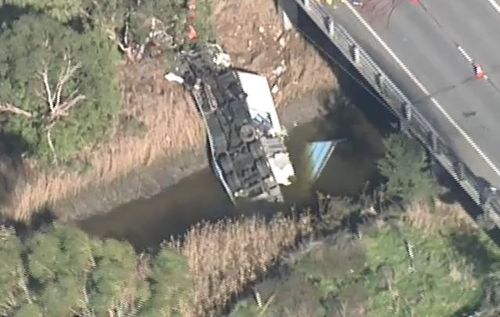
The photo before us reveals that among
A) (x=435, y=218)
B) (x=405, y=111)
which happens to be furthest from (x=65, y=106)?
(x=435, y=218)

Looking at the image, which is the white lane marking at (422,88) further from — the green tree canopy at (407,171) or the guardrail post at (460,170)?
the green tree canopy at (407,171)

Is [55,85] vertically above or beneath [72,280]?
above

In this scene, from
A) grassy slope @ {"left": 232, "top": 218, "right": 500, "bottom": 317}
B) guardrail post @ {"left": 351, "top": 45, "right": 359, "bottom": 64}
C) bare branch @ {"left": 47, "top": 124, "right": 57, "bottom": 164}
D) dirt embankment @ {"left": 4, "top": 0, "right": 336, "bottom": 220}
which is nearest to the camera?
grassy slope @ {"left": 232, "top": 218, "right": 500, "bottom": 317}

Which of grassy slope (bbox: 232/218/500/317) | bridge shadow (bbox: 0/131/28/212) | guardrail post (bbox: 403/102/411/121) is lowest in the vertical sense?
grassy slope (bbox: 232/218/500/317)

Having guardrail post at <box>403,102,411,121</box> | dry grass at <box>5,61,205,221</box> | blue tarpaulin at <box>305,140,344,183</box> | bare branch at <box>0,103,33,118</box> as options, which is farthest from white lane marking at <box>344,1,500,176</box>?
bare branch at <box>0,103,33,118</box>

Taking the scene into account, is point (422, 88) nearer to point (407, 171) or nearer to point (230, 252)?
→ point (407, 171)

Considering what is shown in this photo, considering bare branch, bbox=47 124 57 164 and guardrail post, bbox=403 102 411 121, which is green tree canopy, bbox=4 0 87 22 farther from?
guardrail post, bbox=403 102 411 121
